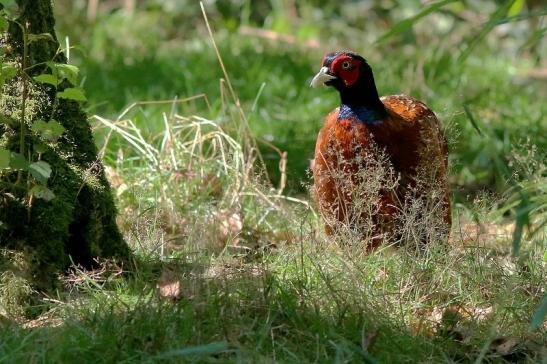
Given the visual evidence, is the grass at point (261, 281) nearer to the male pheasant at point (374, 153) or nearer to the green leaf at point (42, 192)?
the male pheasant at point (374, 153)

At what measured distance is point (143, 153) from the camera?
4684mm

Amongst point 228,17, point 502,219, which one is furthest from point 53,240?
point 228,17

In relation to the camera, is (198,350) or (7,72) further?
(7,72)

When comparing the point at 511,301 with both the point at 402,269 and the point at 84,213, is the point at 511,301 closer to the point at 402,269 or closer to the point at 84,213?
the point at 402,269

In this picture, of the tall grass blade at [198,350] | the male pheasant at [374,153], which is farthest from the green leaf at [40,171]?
the male pheasant at [374,153]

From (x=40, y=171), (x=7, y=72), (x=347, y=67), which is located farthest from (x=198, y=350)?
(x=347, y=67)

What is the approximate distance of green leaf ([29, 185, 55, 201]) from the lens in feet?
10.2

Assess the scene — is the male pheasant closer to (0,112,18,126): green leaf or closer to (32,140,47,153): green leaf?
(32,140,47,153): green leaf

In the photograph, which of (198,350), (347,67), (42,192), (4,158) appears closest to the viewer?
(198,350)

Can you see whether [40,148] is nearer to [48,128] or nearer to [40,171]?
[48,128]

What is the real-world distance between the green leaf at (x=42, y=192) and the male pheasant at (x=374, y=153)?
1021 mm

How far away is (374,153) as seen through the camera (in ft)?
13.3

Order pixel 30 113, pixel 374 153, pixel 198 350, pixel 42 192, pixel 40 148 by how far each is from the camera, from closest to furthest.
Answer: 1. pixel 198 350
2. pixel 42 192
3. pixel 40 148
4. pixel 30 113
5. pixel 374 153

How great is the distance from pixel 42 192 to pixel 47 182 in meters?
0.28
